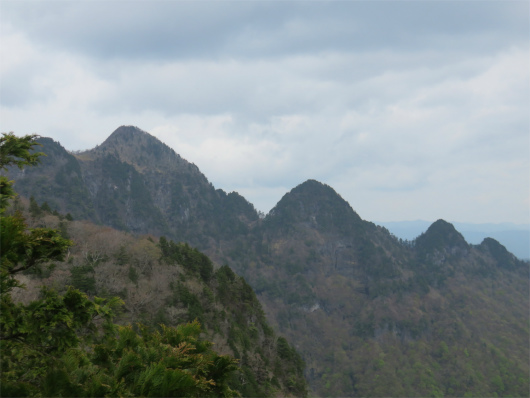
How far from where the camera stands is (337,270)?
14650 cm

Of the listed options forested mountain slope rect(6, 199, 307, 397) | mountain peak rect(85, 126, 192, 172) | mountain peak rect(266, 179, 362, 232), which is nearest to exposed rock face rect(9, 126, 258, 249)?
mountain peak rect(85, 126, 192, 172)

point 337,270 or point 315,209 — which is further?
point 315,209

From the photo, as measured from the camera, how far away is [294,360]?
47.8m

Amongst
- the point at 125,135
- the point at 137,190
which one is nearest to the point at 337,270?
the point at 137,190

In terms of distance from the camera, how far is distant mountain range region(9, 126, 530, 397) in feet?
296

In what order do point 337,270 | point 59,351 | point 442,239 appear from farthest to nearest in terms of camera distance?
point 337,270 → point 442,239 → point 59,351

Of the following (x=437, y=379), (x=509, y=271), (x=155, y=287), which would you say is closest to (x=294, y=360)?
→ (x=155, y=287)

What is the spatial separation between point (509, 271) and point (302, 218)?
260 feet

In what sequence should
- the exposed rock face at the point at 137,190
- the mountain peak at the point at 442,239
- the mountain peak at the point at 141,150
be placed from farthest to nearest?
the mountain peak at the point at 141,150 < the mountain peak at the point at 442,239 < the exposed rock face at the point at 137,190

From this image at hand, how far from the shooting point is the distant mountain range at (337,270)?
90.3 m

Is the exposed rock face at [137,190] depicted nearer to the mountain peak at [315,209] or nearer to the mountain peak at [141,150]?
the mountain peak at [141,150]

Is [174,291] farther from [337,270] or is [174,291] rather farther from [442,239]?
[442,239]

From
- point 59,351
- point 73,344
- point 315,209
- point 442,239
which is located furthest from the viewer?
point 315,209

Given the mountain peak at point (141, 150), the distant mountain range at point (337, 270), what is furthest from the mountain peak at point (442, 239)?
the mountain peak at point (141, 150)
